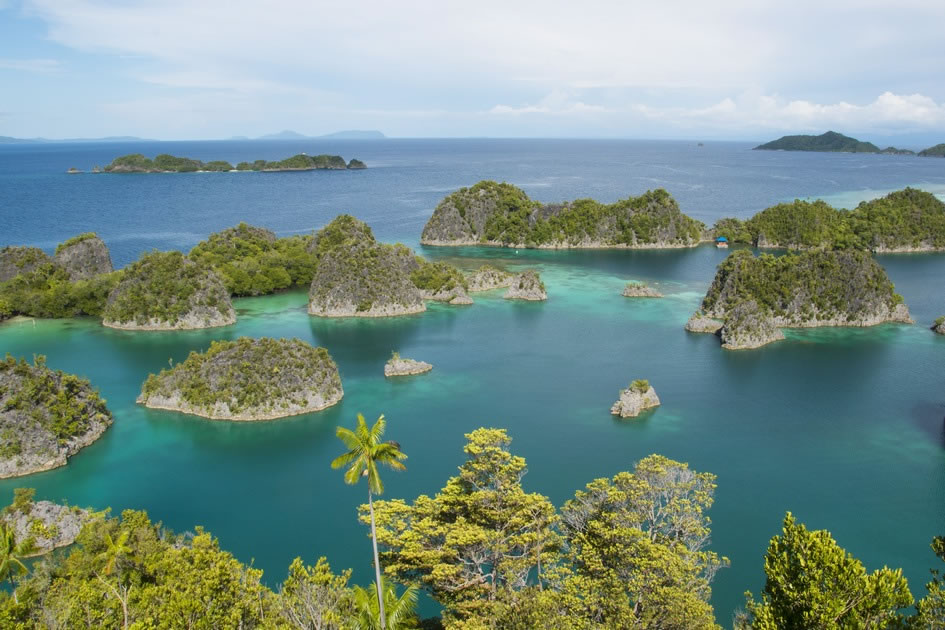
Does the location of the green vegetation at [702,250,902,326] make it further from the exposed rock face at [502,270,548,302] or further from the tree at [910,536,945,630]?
the tree at [910,536,945,630]

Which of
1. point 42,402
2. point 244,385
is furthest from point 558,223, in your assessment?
point 42,402

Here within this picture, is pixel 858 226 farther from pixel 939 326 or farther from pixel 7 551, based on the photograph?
pixel 7 551

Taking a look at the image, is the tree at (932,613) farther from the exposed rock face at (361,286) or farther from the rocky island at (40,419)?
the exposed rock face at (361,286)

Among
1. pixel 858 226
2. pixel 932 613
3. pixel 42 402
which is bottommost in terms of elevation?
pixel 42 402

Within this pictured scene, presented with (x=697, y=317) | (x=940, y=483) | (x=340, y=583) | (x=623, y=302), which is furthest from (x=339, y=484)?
(x=623, y=302)

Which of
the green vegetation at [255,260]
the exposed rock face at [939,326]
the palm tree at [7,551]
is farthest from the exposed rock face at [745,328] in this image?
the palm tree at [7,551]

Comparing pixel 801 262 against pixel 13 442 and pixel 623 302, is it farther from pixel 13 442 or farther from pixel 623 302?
pixel 13 442
